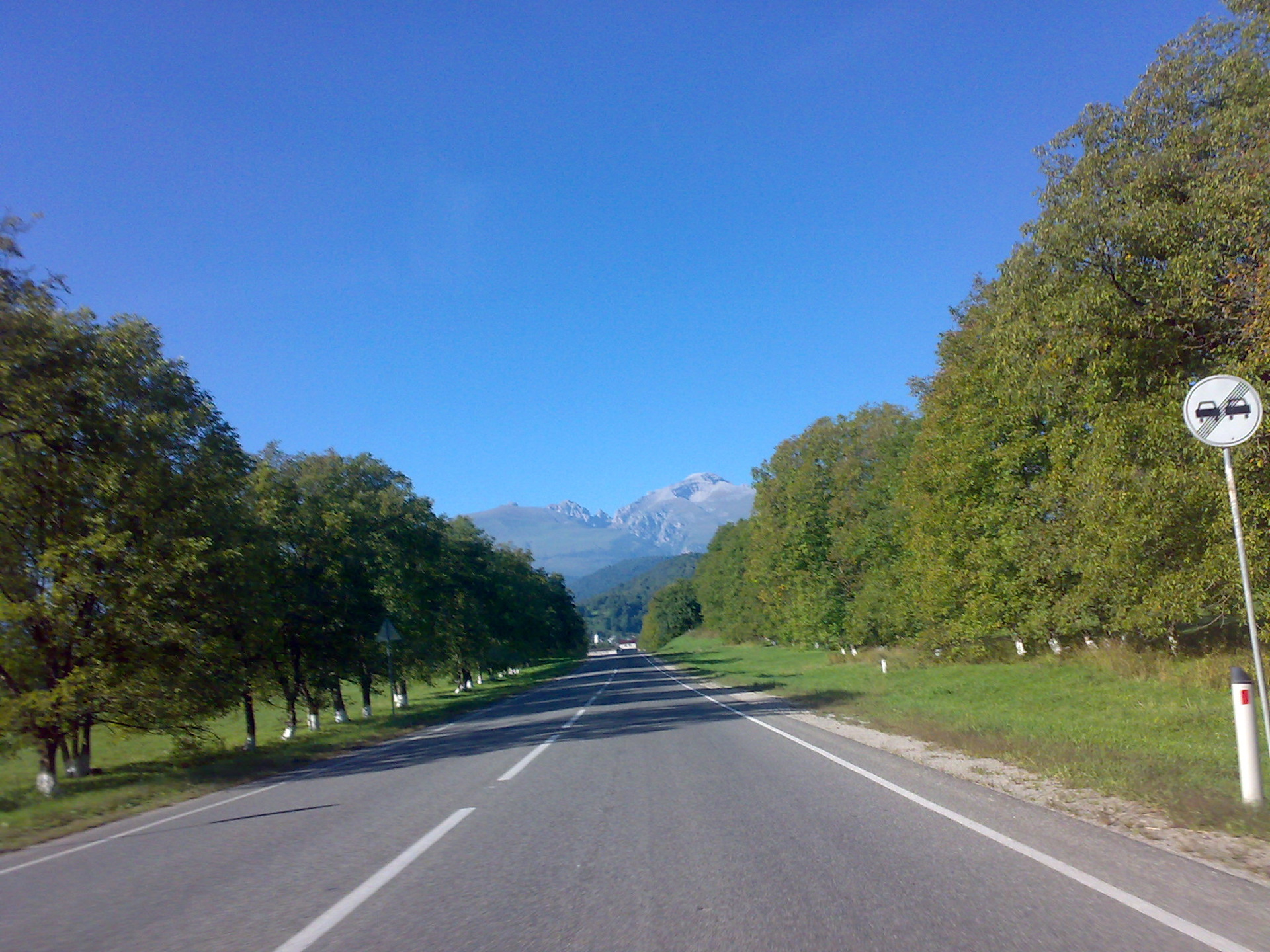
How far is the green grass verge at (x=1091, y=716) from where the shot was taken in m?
9.37

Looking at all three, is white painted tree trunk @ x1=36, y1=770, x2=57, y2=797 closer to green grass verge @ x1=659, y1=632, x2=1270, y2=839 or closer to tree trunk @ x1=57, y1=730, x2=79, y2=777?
tree trunk @ x1=57, y1=730, x2=79, y2=777

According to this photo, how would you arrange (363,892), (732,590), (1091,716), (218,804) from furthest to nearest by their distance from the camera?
1. (732,590)
2. (1091,716)
3. (218,804)
4. (363,892)

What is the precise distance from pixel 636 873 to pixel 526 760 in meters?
8.40

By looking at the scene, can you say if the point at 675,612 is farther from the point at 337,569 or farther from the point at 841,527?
the point at 337,569

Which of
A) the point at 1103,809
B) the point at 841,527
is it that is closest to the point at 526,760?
the point at 1103,809

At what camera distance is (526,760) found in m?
15.0

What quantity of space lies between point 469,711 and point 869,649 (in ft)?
84.2

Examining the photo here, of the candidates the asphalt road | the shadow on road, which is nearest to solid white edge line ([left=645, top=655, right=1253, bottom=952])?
the asphalt road

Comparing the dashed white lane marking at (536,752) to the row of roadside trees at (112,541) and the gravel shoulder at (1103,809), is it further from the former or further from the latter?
the row of roadside trees at (112,541)

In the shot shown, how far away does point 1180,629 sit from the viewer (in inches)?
979

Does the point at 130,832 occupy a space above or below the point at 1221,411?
below

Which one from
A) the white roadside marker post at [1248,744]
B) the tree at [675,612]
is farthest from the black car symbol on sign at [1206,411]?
the tree at [675,612]

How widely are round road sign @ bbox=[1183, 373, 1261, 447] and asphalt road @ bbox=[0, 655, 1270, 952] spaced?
4192 millimetres

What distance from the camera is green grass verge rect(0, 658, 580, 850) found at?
43.0 ft
